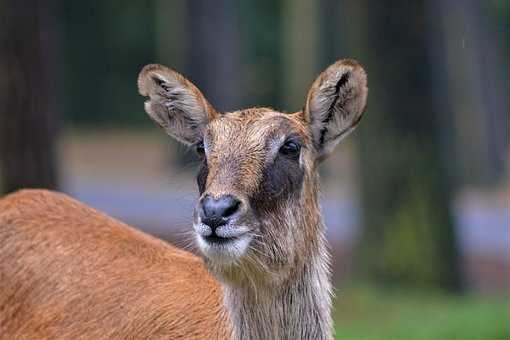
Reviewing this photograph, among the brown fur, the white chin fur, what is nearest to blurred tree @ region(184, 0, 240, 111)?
the brown fur

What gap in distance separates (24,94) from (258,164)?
6540mm

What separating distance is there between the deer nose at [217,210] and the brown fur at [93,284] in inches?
37.3

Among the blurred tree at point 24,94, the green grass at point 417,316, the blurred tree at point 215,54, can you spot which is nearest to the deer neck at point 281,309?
the green grass at point 417,316

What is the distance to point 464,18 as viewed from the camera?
102 feet

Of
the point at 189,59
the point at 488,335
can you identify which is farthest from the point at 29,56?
the point at 189,59

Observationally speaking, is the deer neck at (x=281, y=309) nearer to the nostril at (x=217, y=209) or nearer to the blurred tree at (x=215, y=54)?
the nostril at (x=217, y=209)

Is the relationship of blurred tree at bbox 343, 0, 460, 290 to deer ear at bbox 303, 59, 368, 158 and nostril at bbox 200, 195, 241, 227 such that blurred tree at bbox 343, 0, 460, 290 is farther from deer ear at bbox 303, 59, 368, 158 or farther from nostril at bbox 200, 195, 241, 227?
nostril at bbox 200, 195, 241, 227

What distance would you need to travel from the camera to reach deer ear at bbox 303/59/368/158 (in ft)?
23.5

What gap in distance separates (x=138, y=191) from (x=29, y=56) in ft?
67.7

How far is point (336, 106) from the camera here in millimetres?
7246

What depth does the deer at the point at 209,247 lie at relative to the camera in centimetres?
662

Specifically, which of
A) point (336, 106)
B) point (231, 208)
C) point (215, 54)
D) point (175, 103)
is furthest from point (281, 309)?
point (215, 54)

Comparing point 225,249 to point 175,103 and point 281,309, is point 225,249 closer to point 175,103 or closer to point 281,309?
point 281,309

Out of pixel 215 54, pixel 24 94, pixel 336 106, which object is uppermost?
pixel 215 54
